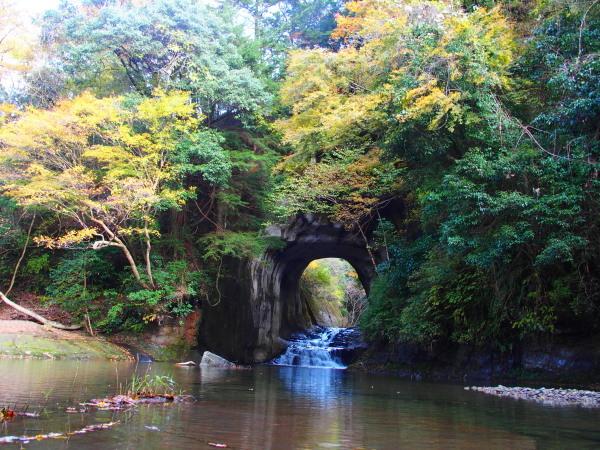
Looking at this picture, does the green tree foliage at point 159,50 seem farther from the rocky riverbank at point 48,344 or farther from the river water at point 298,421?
the river water at point 298,421

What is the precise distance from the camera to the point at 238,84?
55.4 feet

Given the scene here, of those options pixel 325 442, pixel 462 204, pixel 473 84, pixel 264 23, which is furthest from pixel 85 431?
pixel 264 23

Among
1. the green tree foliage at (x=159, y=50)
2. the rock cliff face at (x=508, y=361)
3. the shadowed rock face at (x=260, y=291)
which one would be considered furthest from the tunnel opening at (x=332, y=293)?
the rock cliff face at (x=508, y=361)

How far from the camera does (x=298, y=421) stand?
173 inches

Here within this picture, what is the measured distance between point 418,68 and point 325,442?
27.6 feet

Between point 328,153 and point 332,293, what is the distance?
57.0 ft

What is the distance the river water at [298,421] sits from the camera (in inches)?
132

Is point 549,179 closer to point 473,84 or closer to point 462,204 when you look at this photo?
point 462,204

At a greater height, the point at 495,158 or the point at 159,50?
the point at 159,50

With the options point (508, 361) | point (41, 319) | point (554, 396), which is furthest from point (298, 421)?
point (41, 319)

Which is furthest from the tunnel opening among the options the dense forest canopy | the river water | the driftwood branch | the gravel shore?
the river water

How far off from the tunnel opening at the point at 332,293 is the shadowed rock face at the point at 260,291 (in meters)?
8.55

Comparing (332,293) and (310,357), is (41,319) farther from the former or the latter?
(332,293)

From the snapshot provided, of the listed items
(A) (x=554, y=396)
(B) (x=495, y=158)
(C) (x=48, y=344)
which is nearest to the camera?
(A) (x=554, y=396)
